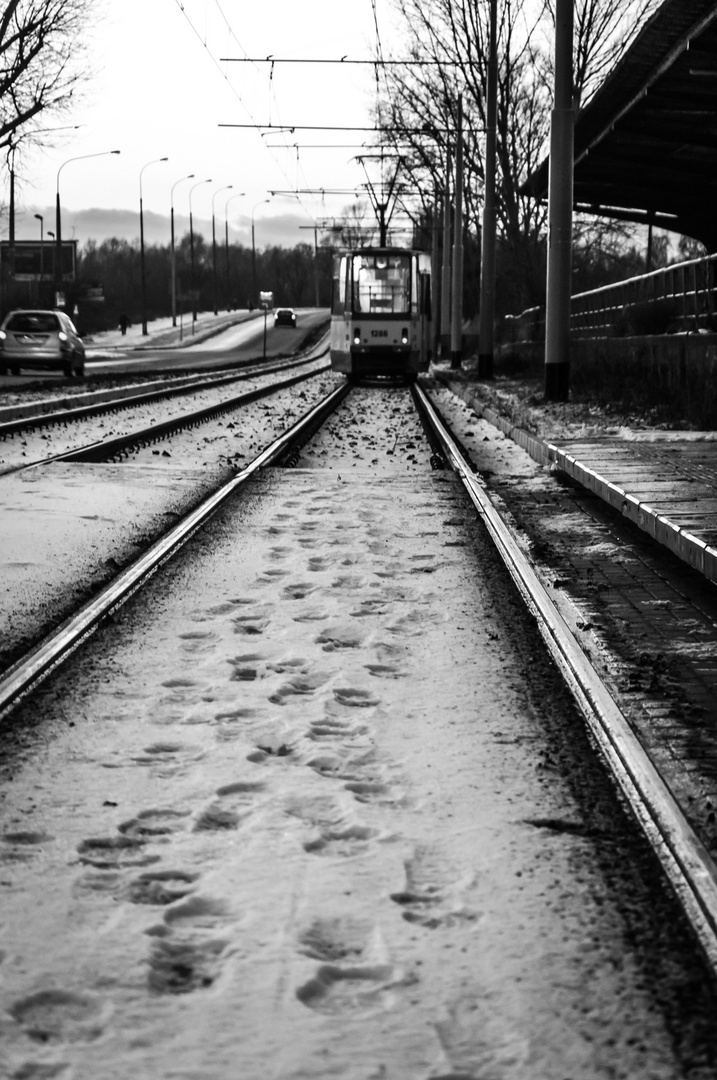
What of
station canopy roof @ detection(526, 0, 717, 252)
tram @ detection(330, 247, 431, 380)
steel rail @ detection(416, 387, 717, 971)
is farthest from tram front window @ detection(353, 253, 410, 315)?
steel rail @ detection(416, 387, 717, 971)

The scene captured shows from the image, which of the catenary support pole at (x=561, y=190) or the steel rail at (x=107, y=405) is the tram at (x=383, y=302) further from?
the catenary support pole at (x=561, y=190)

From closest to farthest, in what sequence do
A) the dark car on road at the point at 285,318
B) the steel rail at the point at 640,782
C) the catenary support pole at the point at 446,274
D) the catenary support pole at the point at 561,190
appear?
the steel rail at the point at 640,782 → the catenary support pole at the point at 561,190 → the catenary support pole at the point at 446,274 → the dark car on road at the point at 285,318

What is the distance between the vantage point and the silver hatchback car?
35219 mm

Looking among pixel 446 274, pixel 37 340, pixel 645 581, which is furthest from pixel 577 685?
pixel 446 274

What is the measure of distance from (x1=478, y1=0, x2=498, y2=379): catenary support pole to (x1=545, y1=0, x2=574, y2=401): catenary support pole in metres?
10.9

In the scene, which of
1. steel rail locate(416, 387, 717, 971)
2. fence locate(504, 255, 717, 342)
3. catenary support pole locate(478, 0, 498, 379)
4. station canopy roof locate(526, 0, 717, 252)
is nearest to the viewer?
steel rail locate(416, 387, 717, 971)

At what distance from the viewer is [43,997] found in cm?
277

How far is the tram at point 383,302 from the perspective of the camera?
33938 mm

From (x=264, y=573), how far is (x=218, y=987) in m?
4.85

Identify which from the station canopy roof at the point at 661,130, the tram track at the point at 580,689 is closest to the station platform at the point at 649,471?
the tram track at the point at 580,689

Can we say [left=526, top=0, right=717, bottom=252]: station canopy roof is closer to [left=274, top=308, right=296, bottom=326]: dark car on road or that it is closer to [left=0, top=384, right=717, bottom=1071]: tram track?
[left=0, top=384, right=717, bottom=1071]: tram track

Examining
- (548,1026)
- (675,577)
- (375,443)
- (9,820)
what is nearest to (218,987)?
(548,1026)

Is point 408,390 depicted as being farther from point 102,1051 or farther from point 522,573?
point 102,1051

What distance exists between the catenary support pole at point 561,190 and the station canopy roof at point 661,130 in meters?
0.86
